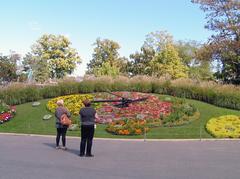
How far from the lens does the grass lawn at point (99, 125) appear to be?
1750cm

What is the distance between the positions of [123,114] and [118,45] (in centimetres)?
5180

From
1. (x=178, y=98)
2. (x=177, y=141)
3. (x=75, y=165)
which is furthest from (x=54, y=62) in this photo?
(x=75, y=165)

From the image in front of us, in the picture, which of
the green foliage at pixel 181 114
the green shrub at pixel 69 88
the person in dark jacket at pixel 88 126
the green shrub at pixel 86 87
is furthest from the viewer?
the green shrub at pixel 69 88

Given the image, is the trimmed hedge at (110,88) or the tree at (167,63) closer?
the trimmed hedge at (110,88)

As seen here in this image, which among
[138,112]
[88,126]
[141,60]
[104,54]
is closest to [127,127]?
[138,112]

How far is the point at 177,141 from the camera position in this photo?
15703 millimetres

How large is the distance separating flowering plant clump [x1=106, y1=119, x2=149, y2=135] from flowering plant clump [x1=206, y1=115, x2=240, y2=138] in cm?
333

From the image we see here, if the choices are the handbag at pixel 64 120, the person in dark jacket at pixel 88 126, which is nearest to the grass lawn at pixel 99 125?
the handbag at pixel 64 120

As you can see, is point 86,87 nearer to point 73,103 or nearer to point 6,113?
point 73,103

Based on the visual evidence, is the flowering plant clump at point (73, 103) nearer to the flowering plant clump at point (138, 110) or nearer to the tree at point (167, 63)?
the flowering plant clump at point (138, 110)

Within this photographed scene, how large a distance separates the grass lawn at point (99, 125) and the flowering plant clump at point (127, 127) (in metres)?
0.32

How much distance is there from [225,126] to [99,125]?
663cm

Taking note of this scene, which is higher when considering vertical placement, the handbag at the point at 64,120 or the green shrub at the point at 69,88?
the green shrub at the point at 69,88

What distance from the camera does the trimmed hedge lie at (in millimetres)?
25062
